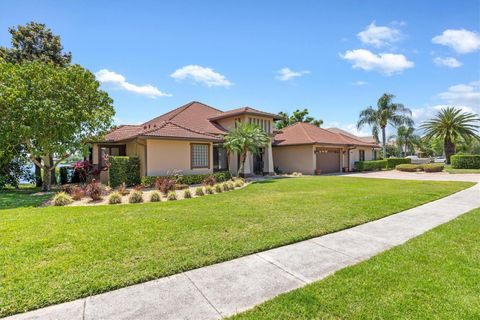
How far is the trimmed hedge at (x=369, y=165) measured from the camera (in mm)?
28625

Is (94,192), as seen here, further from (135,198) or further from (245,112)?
(245,112)

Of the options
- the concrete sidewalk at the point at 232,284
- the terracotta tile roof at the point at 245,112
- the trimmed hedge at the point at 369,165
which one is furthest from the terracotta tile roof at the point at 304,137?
the concrete sidewalk at the point at 232,284

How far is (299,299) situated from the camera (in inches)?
→ 129

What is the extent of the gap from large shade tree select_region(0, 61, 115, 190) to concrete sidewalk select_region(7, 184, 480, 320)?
11920mm

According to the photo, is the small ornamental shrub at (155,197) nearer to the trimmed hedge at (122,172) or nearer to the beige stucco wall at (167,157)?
the trimmed hedge at (122,172)

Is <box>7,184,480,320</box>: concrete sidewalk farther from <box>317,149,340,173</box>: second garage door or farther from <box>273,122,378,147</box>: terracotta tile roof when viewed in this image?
<box>317,149,340,173</box>: second garage door

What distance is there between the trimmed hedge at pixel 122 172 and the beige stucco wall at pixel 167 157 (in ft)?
2.68

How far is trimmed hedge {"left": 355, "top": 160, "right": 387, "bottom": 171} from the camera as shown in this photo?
93.9ft

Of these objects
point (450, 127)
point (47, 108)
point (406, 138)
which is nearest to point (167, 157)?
point (47, 108)

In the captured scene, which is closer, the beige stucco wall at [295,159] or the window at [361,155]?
the beige stucco wall at [295,159]

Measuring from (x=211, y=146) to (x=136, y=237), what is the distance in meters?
13.0

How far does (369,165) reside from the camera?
1136 inches

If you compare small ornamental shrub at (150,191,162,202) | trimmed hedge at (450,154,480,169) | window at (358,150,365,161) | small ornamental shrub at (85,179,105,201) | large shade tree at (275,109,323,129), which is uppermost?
large shade tree at (275,109,323,129)

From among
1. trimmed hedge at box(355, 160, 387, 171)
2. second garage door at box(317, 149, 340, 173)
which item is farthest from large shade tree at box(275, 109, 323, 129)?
trimmed hedge at box(355, 160, 387, 171)
